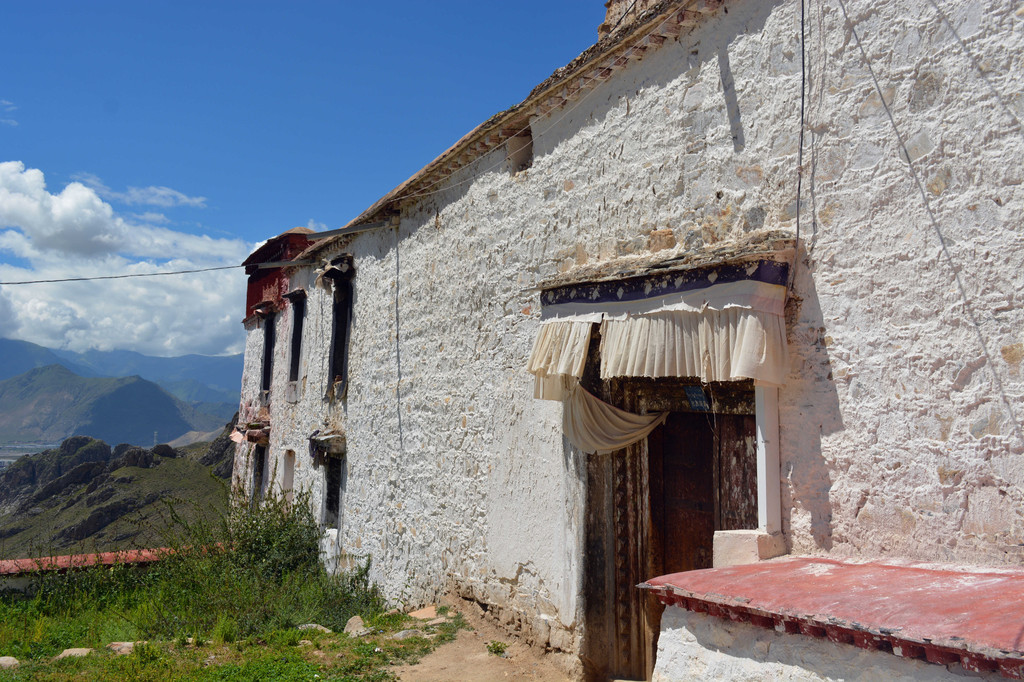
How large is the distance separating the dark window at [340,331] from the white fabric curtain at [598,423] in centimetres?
623

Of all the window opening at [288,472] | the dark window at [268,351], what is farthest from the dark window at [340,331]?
the dark window at [268,351]

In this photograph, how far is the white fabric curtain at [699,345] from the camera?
4.04 m

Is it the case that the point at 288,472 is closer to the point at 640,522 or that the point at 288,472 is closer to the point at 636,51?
the point at 640,522

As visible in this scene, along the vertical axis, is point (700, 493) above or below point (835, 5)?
below

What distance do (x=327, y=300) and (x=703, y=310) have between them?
855 cm

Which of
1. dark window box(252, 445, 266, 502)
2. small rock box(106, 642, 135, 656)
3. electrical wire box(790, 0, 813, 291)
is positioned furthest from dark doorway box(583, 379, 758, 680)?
dark window box(252, 445, 266, 502)

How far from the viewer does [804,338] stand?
4.13 meters

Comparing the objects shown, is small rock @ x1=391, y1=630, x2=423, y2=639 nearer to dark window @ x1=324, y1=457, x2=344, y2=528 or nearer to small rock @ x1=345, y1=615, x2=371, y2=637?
small rock @ x1=345, y1=615, x2=371, y2=637

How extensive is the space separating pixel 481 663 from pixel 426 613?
1674 millimetres

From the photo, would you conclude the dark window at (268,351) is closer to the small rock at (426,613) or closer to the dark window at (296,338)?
the dark window at (296,338)

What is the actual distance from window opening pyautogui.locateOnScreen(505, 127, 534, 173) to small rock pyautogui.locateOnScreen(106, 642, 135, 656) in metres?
5.83

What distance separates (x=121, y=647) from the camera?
6.52m

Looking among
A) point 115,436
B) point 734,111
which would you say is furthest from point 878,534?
point 115,436

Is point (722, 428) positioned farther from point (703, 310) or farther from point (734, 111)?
point (734, 111)
